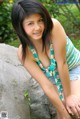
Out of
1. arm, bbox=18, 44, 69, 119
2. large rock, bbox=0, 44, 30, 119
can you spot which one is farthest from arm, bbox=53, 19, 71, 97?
large rock, bbox=0, 44, 30, 119

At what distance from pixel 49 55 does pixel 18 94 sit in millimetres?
701

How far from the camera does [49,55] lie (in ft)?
9.78

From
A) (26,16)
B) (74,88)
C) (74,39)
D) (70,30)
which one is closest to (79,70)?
(74,88)

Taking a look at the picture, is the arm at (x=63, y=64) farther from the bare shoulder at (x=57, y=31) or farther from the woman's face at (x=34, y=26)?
the woman's face at (x=34, y=26)

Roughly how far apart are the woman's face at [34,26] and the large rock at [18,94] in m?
0.80

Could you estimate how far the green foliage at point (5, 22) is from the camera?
22.9ft

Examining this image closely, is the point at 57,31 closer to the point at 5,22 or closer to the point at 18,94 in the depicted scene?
the point at 18,94

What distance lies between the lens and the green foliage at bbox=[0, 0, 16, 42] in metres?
6.97

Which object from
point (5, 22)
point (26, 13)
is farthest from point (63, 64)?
point (5, 22)

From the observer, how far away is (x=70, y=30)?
7.98 metres

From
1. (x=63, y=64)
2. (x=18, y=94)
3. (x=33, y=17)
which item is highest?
(x=33, y=17)

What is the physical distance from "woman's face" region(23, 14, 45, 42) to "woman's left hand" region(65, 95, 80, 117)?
57cm

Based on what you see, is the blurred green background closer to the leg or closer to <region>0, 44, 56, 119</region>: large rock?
<region>0, 44, 56, 119</region>: large rock

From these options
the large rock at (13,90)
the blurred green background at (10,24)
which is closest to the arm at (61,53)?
the large rock at (13,90)
